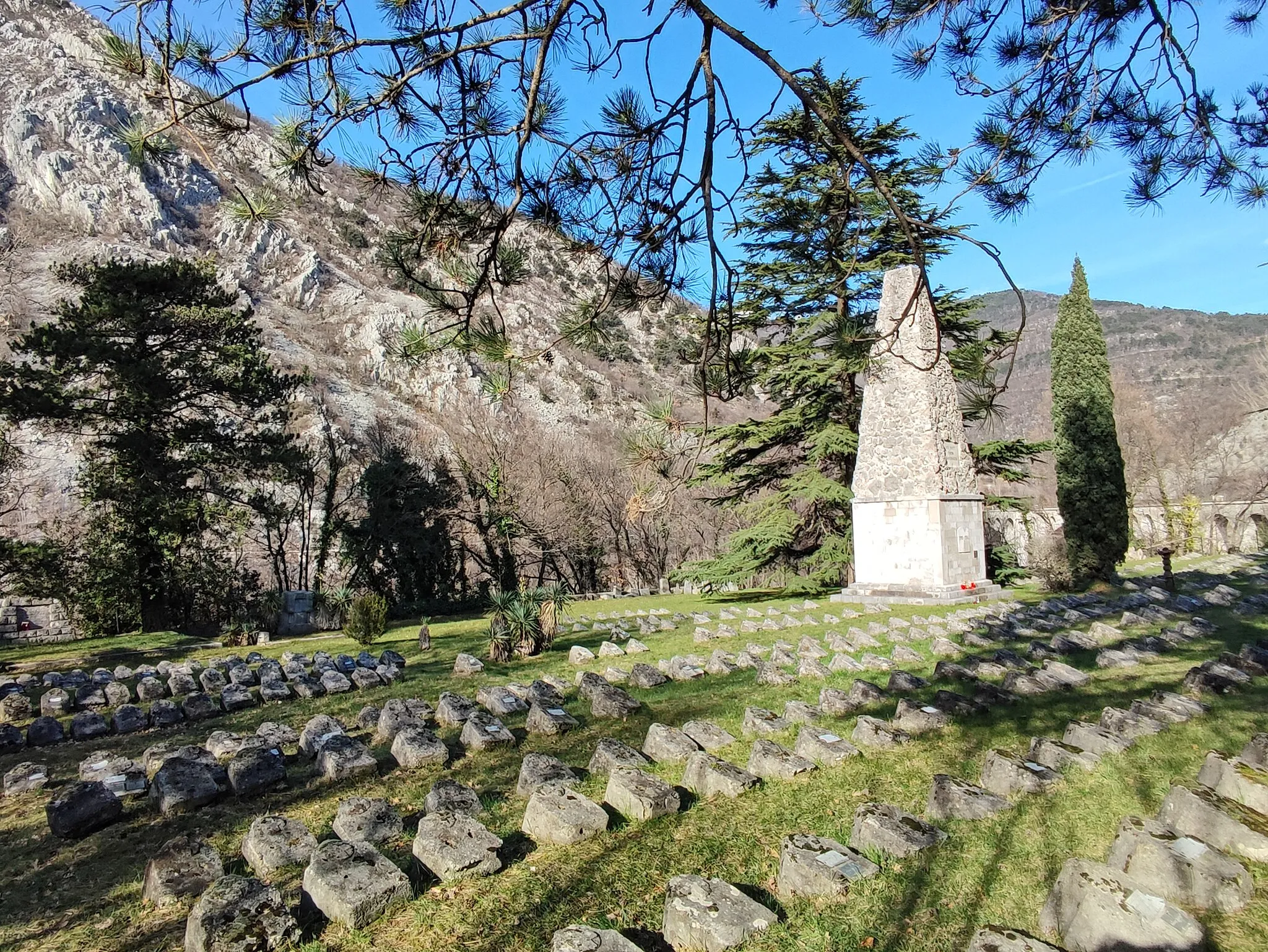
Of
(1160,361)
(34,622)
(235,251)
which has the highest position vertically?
(235,251)

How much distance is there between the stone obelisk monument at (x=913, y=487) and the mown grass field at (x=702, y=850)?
29.9ft

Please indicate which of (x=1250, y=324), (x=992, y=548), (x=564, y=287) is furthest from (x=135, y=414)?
(x=1250, y=324)

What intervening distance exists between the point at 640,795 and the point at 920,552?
42.4ft

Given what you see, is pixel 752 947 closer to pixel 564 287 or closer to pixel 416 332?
pixel 416 332

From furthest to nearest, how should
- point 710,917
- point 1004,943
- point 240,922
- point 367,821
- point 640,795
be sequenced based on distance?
point 640,795, point 367,821, point 240,922, point 710,917, point 1004,943

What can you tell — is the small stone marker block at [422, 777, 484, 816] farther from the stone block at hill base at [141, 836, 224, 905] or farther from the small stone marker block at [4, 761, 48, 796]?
the small stone marker block at [4, 761, 48, 796]

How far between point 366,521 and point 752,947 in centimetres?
1960

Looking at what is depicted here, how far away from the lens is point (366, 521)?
20.5 m

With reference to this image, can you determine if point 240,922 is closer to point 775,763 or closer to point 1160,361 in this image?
point 775,763

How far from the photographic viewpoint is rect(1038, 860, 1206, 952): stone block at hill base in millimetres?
2299

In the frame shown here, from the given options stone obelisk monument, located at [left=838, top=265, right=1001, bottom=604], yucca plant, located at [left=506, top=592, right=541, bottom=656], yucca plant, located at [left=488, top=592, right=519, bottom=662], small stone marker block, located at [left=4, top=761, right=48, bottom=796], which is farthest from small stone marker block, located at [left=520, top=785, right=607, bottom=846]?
stone obelisk monument, located at [left=838, top=265, right=1001, bottom=604]

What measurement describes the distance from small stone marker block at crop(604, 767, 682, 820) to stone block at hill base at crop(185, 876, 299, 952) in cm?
178

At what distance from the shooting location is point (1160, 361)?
64.8 m

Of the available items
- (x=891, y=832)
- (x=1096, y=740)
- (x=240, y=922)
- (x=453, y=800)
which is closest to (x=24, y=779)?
(x=453, y=800)
